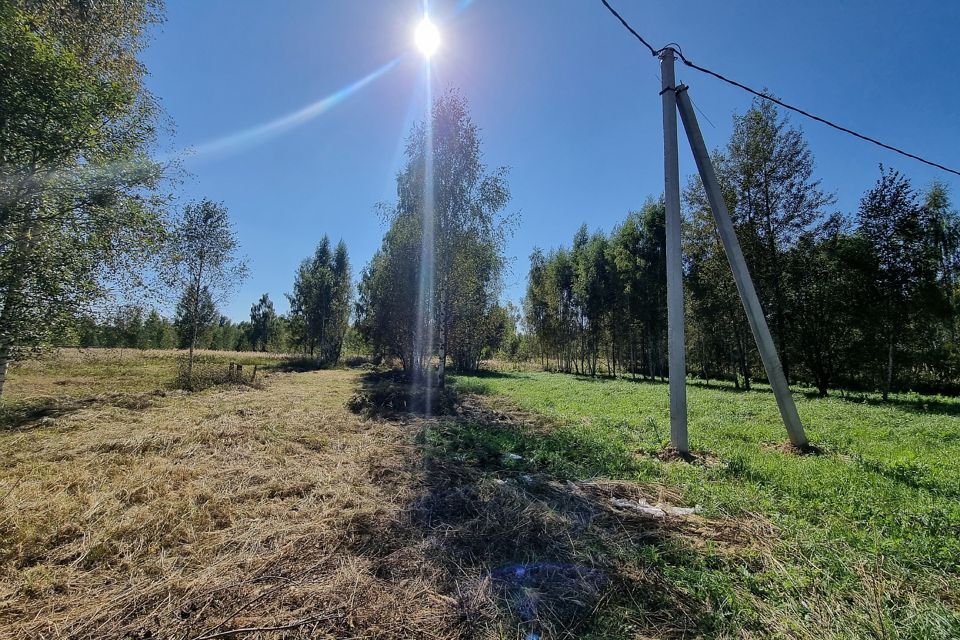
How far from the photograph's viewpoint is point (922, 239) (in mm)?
12930

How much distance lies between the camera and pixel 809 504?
3738 mm

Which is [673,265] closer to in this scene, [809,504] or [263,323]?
[809,504]

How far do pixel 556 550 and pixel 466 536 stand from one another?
2.52ft

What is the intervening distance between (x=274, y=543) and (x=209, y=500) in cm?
133

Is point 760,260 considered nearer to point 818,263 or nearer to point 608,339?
point 818,263

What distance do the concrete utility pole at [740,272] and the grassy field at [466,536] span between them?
74 centimetres

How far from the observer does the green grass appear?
7.08 feet

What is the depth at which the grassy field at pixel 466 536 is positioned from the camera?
214 cm

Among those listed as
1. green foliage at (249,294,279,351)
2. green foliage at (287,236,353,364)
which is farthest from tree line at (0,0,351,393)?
green foliage at (249,294,279,351)

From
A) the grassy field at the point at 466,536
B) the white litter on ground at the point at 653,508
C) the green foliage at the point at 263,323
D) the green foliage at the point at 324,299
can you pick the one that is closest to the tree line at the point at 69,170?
the grassy field at the point at 466,536

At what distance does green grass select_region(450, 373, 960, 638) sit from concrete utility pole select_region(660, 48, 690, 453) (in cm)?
70

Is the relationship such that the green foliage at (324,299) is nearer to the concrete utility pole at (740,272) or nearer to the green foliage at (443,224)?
the green foliage at (443,224)

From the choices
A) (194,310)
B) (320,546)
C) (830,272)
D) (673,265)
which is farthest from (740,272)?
(194,310)

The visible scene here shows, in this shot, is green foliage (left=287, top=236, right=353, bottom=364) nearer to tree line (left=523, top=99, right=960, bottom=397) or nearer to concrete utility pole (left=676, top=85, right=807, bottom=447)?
tree line (left=523, top=99, right=960, bottom=397)
